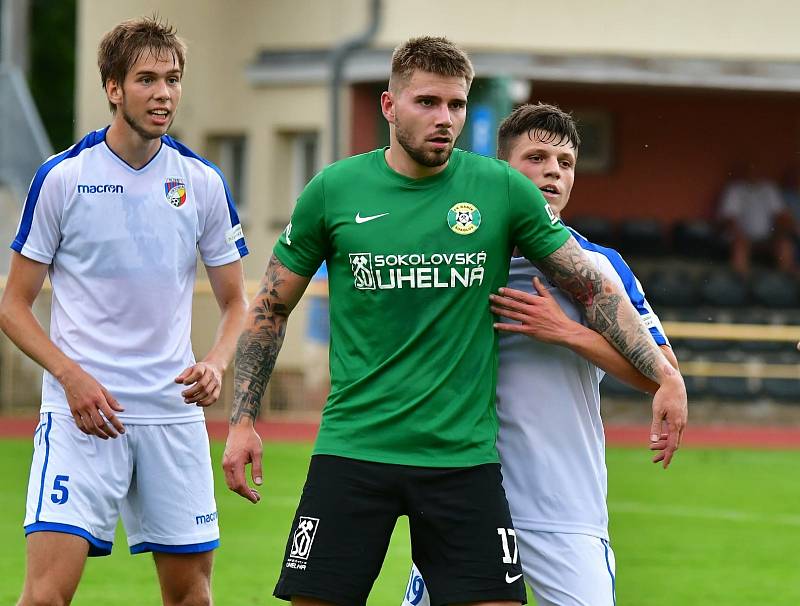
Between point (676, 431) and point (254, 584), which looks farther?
point (254, 584)

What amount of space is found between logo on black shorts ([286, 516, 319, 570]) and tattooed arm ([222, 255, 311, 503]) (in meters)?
0.21

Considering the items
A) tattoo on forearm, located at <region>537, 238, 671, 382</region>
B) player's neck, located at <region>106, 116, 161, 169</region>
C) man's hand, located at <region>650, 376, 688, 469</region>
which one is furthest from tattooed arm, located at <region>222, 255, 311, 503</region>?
man's hand, located at <region>650, 376, 688, 469</region>

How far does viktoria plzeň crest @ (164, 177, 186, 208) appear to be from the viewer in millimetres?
6098

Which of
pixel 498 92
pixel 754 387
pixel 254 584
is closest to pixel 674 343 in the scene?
pixel 754 387

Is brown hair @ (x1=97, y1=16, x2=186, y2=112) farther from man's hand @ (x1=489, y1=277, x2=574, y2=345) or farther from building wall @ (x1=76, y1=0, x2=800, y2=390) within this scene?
building wall @ (x1=76, y1=0, x2=800, y2=390)

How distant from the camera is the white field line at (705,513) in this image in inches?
515

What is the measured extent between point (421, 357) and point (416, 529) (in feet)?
1.73

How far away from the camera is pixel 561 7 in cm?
2259

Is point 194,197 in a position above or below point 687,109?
below

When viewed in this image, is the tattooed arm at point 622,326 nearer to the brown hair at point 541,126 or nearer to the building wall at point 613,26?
the brown hair at point 541,126

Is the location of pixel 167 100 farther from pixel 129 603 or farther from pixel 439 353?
pixel 129 603

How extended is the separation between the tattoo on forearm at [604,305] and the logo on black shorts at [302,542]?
3.46 feet

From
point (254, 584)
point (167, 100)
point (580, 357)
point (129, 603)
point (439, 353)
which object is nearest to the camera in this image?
point (439, 353)

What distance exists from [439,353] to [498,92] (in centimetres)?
1669
